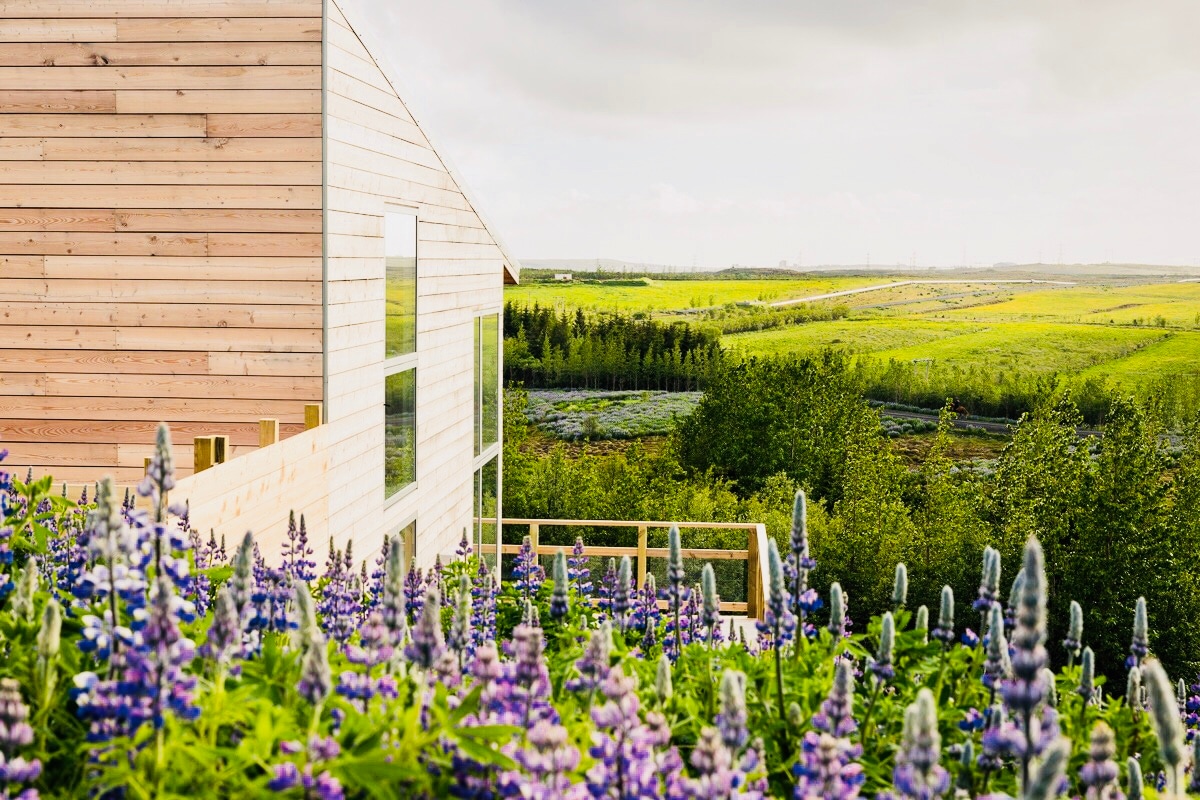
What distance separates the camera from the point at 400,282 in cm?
869

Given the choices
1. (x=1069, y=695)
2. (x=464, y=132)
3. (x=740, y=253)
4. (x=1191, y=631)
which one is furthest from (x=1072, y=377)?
(x=1069, y=695)

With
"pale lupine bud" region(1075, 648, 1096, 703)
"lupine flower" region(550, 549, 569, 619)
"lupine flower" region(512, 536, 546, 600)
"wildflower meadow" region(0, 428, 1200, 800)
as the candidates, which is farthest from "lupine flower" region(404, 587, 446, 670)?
"lupine flower" region(512, 536, 546, 600)

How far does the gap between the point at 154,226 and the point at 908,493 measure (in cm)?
4141

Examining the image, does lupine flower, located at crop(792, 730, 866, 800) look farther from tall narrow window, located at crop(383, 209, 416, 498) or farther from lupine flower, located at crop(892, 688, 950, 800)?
tall narrow window, located at crop(383, 209, 416, 498)

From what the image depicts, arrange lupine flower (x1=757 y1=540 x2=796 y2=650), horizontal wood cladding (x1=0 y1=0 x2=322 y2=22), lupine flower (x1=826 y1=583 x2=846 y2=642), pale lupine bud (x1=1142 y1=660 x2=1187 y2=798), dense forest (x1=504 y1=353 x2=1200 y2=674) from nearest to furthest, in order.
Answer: pale lupine bud (x1=1142 y1=660 x2=1187 y2=798)
lupine flower (x1=757 y1=540 x2=796 y2=650)
lupine flower (x1=826 y1=583 x2=846 y2=642)
horizontal wood cladding (x1=0 y1=0 x2=322 y2=22)
dense forest (x1=504 y1=353 x2=1200 y2=674)

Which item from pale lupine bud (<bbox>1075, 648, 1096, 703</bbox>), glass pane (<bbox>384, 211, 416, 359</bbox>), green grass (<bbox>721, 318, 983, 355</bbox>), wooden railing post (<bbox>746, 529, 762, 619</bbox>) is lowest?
A: wooden railing post (<bbox>746, 529, 762, 619</bbox>)

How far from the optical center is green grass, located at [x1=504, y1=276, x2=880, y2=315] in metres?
57.0

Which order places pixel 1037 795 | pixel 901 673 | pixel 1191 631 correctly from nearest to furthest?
pixel 1037 795, pixel 901 673, pixel 1191 631

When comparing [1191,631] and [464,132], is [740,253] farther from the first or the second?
[1191,631]

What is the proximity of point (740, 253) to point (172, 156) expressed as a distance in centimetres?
6092

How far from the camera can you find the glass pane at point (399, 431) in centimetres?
854

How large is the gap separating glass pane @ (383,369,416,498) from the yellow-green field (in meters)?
46.7

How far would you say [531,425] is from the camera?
51.4 m

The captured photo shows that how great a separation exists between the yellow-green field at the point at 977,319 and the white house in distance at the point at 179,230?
4822cm
